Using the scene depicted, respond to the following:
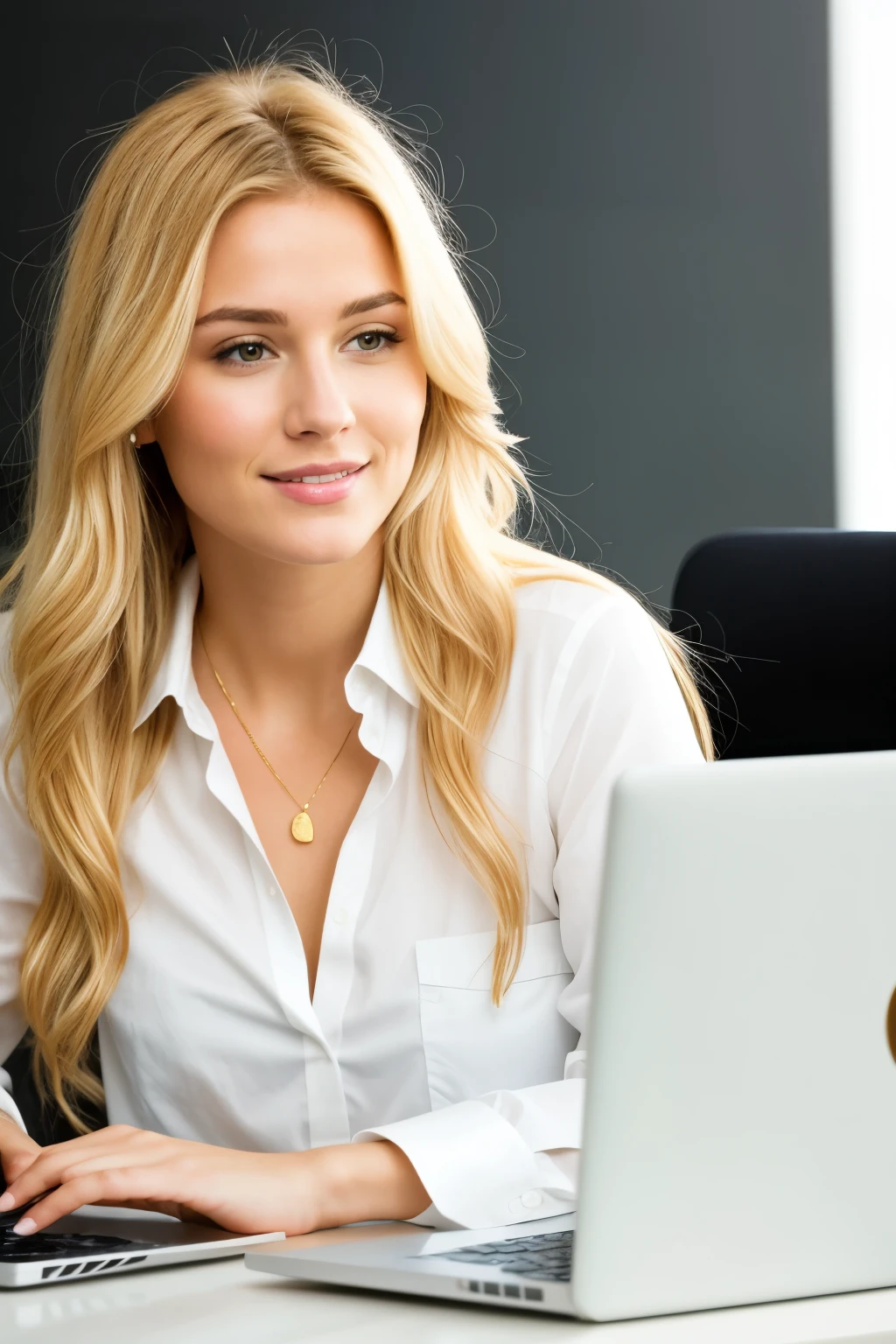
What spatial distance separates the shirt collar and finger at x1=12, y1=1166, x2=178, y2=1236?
0.59 m

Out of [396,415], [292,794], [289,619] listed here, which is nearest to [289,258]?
[396,415]

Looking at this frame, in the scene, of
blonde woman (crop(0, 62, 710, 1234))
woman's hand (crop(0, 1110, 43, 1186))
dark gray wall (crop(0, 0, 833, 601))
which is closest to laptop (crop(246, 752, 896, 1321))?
woman's hand (crop(0, 1110, 43, 1186))

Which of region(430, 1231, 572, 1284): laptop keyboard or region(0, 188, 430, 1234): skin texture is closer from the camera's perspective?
region(430, 1231, 572, 1284): laptop keyboard

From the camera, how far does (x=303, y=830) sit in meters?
1.45

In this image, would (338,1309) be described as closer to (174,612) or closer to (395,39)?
(174,612)

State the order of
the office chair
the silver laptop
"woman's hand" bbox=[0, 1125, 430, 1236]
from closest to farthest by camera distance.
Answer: the silver laptop < "woman's hand" bbox=[0, 1125, 430, 1236] < the office chair

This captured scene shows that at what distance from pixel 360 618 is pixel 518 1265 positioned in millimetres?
898

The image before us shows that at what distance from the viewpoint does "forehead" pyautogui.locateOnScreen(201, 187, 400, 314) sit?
1.35m

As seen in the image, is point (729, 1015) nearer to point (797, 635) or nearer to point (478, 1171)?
point (478, 1171)

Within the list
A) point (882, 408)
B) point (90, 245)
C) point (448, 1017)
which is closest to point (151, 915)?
point (448, 1017)

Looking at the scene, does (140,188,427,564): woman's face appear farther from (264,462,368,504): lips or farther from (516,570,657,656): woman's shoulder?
(516,570,657,656): woman's shoulder

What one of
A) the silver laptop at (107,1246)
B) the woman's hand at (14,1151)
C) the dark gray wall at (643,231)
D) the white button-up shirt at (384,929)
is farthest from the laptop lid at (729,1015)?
the dark gray wall at (643,231)

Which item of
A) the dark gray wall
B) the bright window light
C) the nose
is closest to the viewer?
the nose

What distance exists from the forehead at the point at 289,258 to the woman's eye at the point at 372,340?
0.15 ft
